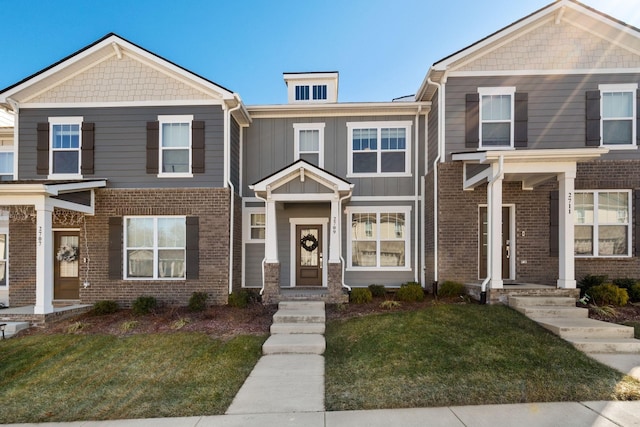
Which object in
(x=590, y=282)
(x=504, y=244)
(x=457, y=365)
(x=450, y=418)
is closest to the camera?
(x=450, y=418)

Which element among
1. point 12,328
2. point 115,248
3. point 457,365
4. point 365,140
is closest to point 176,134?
point 115,248

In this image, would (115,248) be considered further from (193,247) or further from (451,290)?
(451,290)

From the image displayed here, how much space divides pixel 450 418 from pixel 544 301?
17.3ft

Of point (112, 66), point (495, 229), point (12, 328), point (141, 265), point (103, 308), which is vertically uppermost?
point (112, 66)

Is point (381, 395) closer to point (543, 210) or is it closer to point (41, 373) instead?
point (41, 373)

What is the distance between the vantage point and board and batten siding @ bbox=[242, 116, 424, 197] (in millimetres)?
11258

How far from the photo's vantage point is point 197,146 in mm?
10328

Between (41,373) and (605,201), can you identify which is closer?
(41,373)

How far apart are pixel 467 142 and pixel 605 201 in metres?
3.99

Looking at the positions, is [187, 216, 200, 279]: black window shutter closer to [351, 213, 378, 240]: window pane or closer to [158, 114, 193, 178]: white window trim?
[158, 114, 193, 178]: white window trim

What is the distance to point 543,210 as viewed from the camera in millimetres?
9898

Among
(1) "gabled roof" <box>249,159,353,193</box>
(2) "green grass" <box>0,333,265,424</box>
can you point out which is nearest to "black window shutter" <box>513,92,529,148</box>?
(1) "gabled roof" <box>249,159,353,193</box>

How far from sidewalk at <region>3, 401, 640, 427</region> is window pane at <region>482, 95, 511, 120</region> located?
7.33 metres

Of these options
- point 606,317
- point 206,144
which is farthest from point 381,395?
point 206,144
